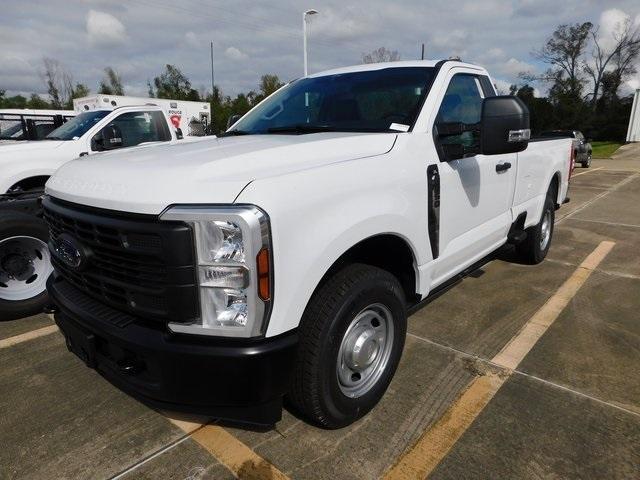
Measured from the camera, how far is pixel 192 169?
6.31ft

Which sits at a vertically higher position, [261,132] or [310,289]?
[261,132]

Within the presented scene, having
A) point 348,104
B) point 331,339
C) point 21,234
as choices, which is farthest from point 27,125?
point 331,339

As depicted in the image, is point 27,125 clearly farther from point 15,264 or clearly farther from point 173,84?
point 173,84

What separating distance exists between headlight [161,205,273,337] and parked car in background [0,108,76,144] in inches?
264

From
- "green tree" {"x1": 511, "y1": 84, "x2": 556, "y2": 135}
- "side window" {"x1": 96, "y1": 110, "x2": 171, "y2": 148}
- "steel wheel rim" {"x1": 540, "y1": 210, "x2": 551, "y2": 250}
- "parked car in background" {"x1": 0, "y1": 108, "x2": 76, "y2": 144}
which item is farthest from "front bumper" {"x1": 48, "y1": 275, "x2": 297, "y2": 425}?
→ "green tree" {"x1": 511, "y1": 84, "x2": 556, "y2": 135}

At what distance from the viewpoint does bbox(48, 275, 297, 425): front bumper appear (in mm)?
1817

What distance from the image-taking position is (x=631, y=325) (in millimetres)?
3691

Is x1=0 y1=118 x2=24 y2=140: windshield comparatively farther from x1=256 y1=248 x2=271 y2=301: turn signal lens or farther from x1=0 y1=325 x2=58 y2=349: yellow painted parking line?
x1=256 y1=248 x2=271 y2=301: turn signal lens

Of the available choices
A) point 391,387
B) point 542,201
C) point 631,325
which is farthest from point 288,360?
point 542,201

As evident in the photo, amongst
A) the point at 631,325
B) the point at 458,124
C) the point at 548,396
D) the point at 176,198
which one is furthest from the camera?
the point at 631,325

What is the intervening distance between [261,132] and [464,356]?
213 centimetres

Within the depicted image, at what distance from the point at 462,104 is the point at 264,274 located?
2300 mm

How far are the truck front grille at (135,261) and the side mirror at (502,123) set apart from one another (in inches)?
73.9

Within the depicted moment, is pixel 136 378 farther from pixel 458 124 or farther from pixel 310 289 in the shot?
pixel 458 124
